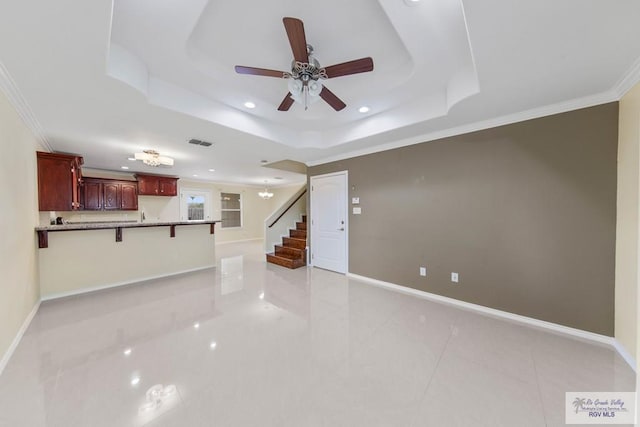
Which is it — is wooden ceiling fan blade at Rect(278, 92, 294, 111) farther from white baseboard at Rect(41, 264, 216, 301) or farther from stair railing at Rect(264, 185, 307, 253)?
white baseboard at Rect(41, 264, 216, 301)

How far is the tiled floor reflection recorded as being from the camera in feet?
4.73

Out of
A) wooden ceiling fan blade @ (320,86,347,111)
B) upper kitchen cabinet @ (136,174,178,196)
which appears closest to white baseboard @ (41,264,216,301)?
upper kitchen cabinet @ (136,174,178,196)

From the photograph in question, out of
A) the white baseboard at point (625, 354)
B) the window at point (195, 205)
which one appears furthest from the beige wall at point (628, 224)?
the window at point (195, 205)

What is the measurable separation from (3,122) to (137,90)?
1126mm

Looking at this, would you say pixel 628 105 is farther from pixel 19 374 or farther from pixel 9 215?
pixel 9 215

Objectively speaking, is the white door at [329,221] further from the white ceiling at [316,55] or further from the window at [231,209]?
the window at [231,209]

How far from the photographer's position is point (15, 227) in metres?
2.25

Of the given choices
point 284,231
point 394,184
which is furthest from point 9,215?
point 284,231

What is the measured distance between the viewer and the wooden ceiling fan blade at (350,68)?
1.81m

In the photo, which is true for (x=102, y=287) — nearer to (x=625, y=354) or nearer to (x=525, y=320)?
(x=525, y=320)

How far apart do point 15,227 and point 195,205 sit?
19.3ft

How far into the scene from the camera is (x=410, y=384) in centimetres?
169

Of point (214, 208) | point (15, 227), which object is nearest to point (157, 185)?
point (214, 208)

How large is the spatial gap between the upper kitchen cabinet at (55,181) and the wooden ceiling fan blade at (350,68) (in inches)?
169
